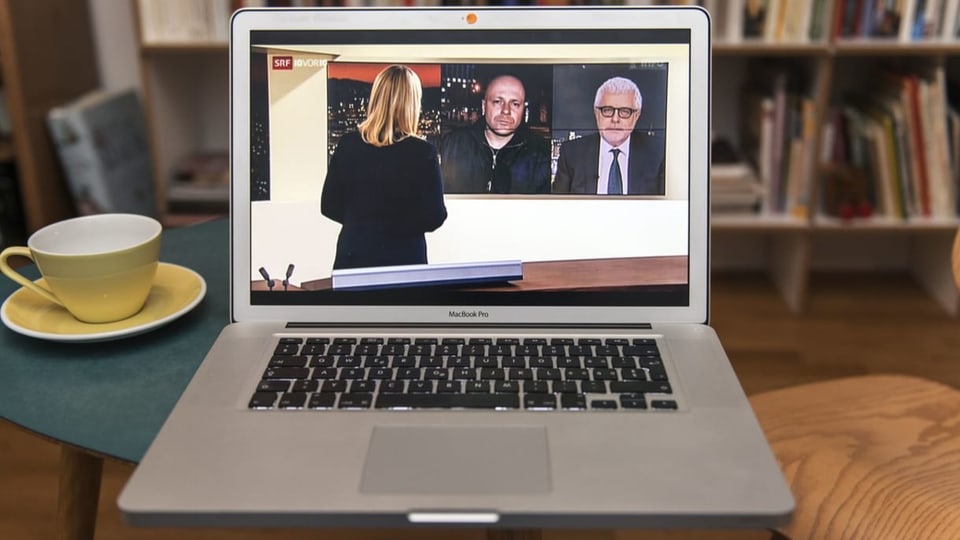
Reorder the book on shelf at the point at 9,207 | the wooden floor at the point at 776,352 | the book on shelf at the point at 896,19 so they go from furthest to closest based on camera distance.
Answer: the book on shelf at the point at 9,207, the book on shelf at the point at 896,19, the wooden floor at the point at 776,352

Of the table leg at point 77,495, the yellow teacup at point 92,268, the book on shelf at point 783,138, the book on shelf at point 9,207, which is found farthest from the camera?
the book on shelf at point 9,207

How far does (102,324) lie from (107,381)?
4.0 inches

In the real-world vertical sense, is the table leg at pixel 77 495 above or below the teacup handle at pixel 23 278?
below

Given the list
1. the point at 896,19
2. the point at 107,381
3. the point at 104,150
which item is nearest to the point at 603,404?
the point at 107,381

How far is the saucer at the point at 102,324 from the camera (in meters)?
0.90

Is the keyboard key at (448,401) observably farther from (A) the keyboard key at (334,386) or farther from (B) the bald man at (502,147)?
(B) the bald man at (502,147)

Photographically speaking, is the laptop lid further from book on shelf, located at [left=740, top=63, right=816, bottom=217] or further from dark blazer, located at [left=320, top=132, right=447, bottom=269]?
book on shelf, located at [left=740, top=63, right=816, bottom=217]

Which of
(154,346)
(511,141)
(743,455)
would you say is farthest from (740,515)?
(154,346)

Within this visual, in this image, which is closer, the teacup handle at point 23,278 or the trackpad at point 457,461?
the trackpad at point 457,461

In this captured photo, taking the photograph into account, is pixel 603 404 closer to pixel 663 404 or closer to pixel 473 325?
pixel 663 404

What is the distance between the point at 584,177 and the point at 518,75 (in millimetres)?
126

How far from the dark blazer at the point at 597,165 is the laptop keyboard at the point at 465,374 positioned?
0.16 m

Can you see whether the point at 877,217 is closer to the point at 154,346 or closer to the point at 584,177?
the point at 584,177

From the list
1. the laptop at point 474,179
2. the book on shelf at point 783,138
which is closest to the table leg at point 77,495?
the laptop at point 474,179
